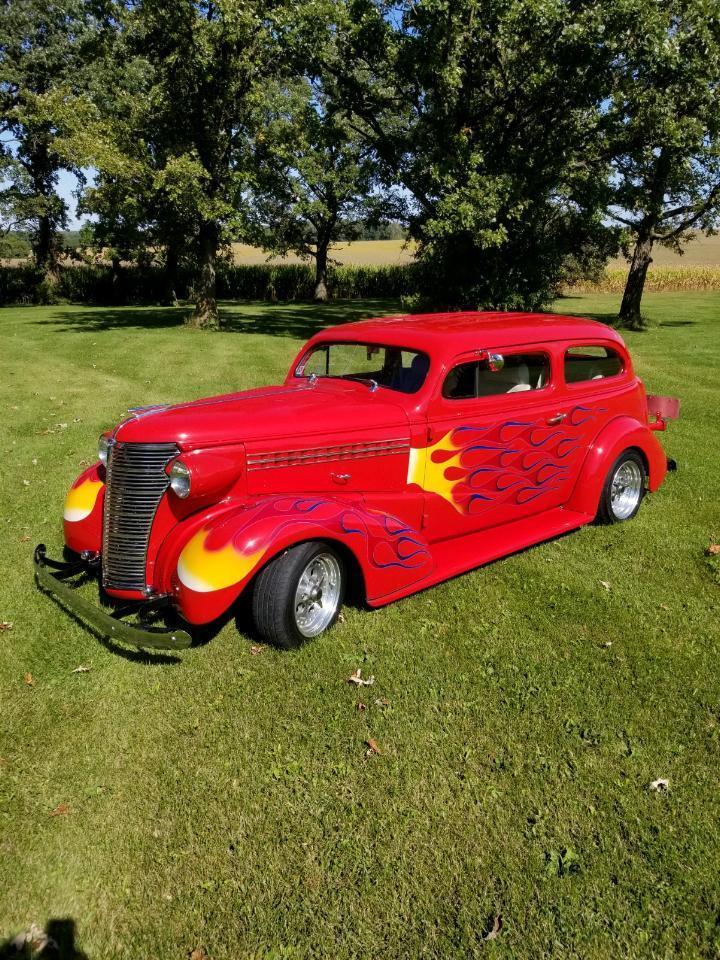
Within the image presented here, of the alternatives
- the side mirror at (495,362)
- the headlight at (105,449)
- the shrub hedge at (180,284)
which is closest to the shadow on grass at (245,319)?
the shrub hedge at (180,284)

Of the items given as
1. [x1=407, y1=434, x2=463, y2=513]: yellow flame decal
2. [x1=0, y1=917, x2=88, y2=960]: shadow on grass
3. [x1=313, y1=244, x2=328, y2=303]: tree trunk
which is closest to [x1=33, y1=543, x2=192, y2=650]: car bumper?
[x1=0, y1=917, x2=88, y2=960]: shadow on grass

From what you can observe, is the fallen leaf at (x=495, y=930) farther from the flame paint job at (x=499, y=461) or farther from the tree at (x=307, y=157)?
the tree at (x=307, y=157)

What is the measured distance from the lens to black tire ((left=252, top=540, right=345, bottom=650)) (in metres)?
4.05

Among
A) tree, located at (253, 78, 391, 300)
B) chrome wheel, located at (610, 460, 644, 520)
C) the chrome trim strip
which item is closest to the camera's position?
the chrome trim strip

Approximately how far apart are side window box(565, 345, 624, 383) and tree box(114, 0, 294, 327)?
15163 millimetres

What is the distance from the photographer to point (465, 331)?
5312 mm

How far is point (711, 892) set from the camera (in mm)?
2746

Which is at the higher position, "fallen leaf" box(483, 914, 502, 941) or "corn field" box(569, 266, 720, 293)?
"corn field" box(569, 266, 720, 293)

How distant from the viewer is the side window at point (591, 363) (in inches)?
240

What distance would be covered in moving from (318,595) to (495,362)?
7.60 feet

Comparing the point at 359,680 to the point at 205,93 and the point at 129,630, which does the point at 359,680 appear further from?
the point at 205,93

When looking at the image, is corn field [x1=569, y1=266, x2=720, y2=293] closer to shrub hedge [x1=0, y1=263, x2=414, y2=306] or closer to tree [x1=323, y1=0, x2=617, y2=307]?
shrub hedge [x1=0, y1=263, x2=414, y2=306]

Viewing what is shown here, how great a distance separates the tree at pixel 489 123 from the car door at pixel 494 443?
11498 mm

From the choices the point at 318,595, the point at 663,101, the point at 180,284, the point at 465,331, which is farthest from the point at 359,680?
the point at 180,284
